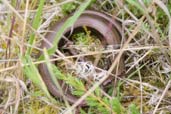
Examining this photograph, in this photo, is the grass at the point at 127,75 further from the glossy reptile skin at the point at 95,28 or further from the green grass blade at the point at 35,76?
the green grass blade at the point at 35,76

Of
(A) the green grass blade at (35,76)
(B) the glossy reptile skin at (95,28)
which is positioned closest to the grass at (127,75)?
(B) the glossy reptile skin at (95,28)

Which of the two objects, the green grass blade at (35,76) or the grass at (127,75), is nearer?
the green grass blade at (35,76)

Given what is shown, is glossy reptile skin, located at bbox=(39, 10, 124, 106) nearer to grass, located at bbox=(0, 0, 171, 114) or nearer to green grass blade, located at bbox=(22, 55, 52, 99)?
grass, located at bbox=(0, 0, 171, 114)

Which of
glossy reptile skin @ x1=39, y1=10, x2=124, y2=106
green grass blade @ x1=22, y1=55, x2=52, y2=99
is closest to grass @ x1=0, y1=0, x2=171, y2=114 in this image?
glossy reptile skin @ x1=39, y1=10, x2=124, y2=106

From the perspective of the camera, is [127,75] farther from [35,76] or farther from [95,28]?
[35,76]

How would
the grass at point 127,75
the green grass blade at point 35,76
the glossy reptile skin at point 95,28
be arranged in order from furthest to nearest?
the glossy reptile skin at point 95,28 < the grass at point 127,75 < the green grass blade at point 35,76

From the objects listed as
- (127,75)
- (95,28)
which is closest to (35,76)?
(127,75)

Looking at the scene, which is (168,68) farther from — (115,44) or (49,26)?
(49,26)

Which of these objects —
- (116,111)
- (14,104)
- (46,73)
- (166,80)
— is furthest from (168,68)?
(14,104)
